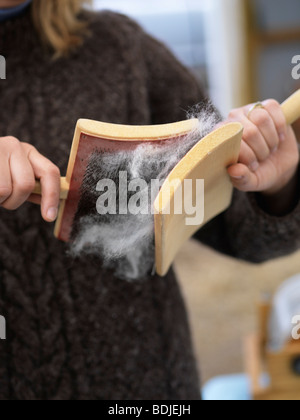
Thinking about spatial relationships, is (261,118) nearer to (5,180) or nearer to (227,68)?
(5,180)

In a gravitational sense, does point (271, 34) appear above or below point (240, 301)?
above

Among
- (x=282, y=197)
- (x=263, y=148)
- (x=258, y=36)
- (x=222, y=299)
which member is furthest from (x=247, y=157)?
(x=258, y=36)

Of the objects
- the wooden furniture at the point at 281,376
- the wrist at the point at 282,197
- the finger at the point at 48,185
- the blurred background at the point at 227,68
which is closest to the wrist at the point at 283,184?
the wrist at the point at 282,197

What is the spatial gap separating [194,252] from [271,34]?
4.13ft

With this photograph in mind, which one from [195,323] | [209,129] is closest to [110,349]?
[209,129]

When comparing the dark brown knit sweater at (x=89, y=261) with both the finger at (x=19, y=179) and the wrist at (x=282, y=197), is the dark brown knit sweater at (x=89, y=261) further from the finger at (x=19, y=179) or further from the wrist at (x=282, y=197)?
the finger at (x=19, y=179)

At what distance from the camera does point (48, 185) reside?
314mm

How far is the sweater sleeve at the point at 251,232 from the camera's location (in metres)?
0.46

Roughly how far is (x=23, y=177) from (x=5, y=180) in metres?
0.01

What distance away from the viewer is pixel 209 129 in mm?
329

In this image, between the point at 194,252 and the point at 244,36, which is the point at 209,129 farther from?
the point at 244,36

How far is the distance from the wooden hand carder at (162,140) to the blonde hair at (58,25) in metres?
0.22

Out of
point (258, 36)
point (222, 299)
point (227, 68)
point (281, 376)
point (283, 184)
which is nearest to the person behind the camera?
point (283, 184)
